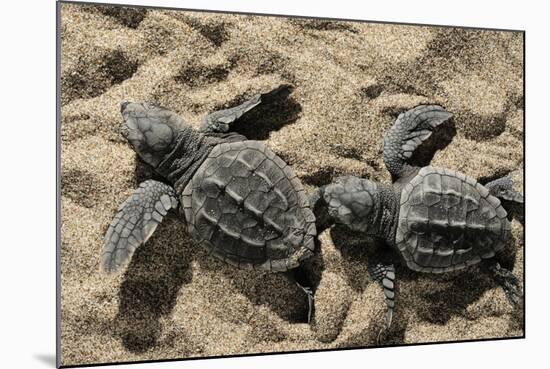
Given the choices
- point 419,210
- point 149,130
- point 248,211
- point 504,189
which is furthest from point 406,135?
point 149,130

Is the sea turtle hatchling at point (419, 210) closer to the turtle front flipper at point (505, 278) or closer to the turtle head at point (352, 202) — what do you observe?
the turtle head at point (352, 202)

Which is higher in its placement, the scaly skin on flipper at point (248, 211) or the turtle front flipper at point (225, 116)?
the turtle front flipper at point (225, 116)

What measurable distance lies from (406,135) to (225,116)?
2.49ft

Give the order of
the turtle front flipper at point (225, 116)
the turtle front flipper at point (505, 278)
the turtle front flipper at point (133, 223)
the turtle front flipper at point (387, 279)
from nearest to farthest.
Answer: the turtle front flipper at point (133, 223), the turtle front flipper at point (225, 116), the turtle front flipper at point (387, 279), the turtle front flipper at point (505, 278)

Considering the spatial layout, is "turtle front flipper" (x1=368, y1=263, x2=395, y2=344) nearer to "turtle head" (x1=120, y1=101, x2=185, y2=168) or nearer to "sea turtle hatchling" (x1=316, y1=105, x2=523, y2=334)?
"sea turtle hatchling" (x1=316, y1=105, x2=523, y2=334)

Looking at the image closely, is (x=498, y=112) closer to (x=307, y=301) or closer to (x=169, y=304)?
(x=307, y=301)

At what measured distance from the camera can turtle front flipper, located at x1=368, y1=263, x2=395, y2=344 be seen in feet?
8.39

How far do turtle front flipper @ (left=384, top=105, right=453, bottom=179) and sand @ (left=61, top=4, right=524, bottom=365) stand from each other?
4 centimetres

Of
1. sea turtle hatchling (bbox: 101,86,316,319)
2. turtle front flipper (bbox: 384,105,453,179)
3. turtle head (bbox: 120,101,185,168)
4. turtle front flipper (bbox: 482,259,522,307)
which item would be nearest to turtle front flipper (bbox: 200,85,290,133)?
sea turtle hatchling (bbox: 101,86,316,319)

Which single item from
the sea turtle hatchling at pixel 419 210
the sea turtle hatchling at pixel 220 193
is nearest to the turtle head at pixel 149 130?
the sea turtle hatchling at pixel 220 193

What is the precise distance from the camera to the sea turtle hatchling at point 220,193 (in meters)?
2.34

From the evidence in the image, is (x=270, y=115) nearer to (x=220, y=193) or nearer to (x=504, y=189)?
(x=220, y=193)

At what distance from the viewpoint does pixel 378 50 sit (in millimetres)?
2658

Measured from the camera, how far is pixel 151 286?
238 centimetres
